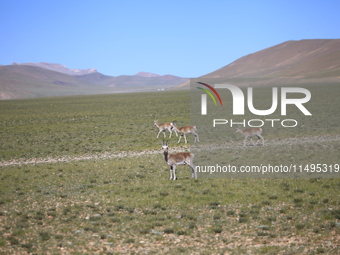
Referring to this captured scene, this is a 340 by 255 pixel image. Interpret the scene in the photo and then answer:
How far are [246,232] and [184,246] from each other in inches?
71.7

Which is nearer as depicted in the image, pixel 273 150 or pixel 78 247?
pixel 78 247

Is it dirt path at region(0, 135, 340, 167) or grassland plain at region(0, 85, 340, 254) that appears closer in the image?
grassland plain at region(0, 85, 340, 254)

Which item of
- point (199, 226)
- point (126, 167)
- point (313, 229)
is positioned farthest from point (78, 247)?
point (126, 167)

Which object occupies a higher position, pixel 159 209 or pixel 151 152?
pixel 151 152

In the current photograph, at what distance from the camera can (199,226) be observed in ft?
38.4

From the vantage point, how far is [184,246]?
10.3 meters

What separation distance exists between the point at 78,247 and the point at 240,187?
7487mm

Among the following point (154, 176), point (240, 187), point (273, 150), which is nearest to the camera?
point (240, 187)

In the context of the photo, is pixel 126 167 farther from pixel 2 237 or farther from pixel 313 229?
pixel 313 229

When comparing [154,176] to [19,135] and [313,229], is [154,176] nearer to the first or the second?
[313,229]

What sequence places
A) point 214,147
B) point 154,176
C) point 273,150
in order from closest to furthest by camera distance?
point 154,176 → point 273,150 → point 214,147

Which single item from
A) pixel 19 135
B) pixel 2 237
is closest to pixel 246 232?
pixel 2 237

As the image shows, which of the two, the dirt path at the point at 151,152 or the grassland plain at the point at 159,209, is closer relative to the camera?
the grassland plain at the point at 159,209

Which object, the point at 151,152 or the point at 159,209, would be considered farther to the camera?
the point at 151,152
